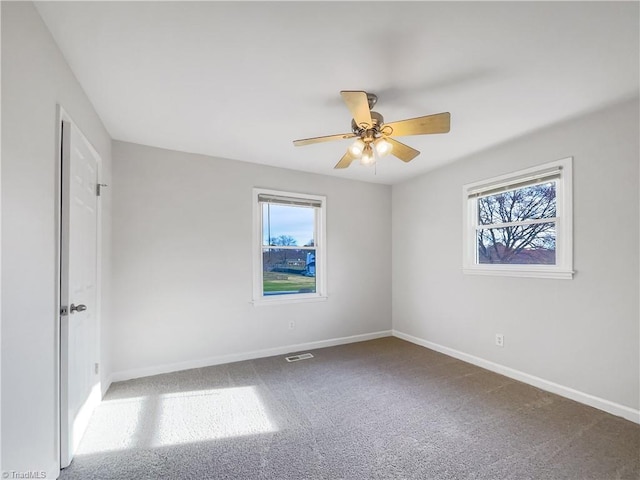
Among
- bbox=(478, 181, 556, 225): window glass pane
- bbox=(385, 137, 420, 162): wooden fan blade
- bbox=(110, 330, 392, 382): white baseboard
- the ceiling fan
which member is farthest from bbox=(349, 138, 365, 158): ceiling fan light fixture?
bbox=(110, 330, 392, 382): white baseboard

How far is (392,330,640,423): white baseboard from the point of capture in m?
2.31

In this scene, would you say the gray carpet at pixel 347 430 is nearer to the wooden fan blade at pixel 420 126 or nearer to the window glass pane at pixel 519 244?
the window glass pane at pixel 519 244

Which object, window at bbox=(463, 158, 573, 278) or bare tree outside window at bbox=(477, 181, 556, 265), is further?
bare tree outside window at bbox=(477, 181, 556, 265)

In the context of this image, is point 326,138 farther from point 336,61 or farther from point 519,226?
point 519,226

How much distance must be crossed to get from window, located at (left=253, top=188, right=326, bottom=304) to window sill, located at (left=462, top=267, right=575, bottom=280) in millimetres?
1918

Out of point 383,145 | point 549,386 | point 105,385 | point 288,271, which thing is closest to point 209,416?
point 105,385

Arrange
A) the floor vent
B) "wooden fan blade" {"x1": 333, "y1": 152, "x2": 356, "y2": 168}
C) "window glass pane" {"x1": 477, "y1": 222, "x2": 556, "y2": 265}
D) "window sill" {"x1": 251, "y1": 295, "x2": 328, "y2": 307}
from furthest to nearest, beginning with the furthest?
"window sill" {"x1": 251, "y1": 295, "x2": 328, "y2": 307} < the floor vent < "window glass pane" {"x1": 477, "y1": 222, "x2": 556, "y2": 265} < "wooden fan blade" {"x1": 333, "y1": 152, "x2": 356, "y2": 168}

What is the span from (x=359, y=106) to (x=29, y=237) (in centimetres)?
189

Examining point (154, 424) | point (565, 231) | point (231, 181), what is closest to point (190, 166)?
point (231, 181)

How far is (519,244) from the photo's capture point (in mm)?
3111

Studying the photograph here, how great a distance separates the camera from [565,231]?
2678mm

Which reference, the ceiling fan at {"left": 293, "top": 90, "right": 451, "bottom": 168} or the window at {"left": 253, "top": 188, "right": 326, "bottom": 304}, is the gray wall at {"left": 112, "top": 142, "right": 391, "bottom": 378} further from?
the ceiling fan at {"left": 293, "top": 90, "right": 451, "bottom": 168}

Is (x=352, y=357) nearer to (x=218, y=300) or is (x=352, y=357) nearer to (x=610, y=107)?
(x=218, y=300)

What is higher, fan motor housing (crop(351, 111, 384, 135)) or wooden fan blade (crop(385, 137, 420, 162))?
fan motor housing (crop(351, 111, 384, 135))
